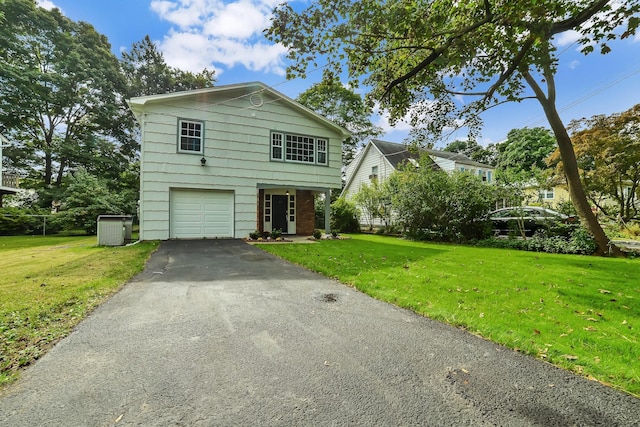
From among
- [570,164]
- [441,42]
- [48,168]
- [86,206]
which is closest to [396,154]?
[570,164]

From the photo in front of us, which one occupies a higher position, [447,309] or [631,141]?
[631,141]

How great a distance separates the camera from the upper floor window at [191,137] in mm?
11509

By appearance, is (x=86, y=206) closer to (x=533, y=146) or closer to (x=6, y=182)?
(x=6, y=182)

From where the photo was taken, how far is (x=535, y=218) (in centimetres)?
1200

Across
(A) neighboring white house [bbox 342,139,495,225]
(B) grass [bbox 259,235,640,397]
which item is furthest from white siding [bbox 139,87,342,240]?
(A) neighboring white house [bbox 342,139,495,225]

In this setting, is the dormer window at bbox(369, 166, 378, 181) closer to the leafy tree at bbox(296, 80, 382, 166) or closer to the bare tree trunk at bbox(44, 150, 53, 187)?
the leafy tree at bbox(296, 80, 382, 166)

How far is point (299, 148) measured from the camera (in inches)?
540

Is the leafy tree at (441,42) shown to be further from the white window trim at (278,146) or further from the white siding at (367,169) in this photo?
the white siding at (367,169)

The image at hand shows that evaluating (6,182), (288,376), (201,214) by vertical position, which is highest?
(6,182)

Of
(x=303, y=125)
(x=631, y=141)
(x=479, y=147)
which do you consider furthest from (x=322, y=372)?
(x=479, y=147)

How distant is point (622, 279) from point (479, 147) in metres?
43.5

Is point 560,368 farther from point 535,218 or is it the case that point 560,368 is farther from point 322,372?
point 535,218

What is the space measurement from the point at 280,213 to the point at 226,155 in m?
4.17

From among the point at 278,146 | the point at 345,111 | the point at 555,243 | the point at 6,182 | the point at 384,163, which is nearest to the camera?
the point at 555,243
